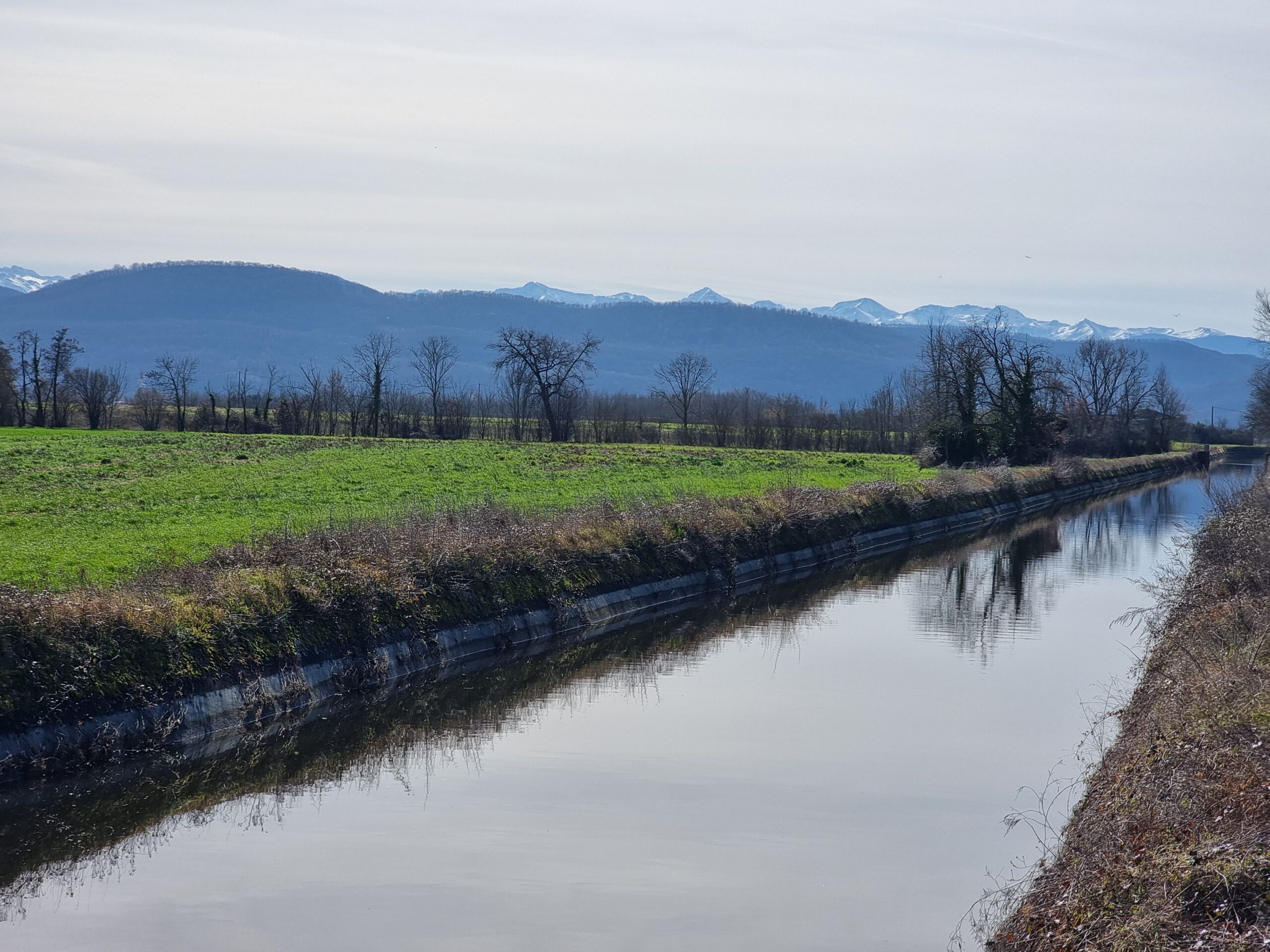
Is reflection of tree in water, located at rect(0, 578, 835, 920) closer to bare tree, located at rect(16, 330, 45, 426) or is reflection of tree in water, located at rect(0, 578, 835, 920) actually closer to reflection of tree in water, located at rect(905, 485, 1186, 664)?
reflection of tree in water, located at rect(905, 485, 1186, 664)

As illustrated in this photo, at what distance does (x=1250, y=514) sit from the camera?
22.0 metres

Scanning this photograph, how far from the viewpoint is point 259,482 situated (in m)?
32.9

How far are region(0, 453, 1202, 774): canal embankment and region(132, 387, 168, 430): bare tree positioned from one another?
57.3 meters

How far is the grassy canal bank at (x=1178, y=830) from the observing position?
7453 millimetres

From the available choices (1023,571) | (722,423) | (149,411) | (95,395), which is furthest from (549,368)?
(1023,571)

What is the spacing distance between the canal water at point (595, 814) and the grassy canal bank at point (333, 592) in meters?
1.07

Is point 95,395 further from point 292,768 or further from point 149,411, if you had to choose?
point 292,768

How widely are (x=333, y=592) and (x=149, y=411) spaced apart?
220 feet

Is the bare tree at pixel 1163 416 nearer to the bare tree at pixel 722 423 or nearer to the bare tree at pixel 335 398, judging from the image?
the bare tree at pixel 722 423

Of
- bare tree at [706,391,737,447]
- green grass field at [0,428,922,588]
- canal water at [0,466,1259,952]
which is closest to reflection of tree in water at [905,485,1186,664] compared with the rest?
canal water at [0,466,1259,952]

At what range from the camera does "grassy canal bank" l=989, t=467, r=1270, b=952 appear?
293 inches

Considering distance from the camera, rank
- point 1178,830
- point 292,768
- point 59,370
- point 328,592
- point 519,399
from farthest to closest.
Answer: point 519,399, point 59,370, point 328,592, point 292,768, point 1178,830

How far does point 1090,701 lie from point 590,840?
9863 mm

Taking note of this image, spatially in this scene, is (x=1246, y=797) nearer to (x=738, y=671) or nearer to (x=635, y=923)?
(x=635, y=923)
